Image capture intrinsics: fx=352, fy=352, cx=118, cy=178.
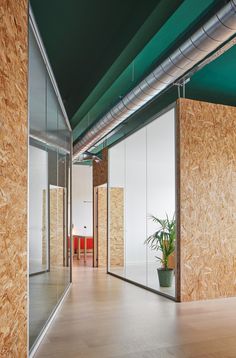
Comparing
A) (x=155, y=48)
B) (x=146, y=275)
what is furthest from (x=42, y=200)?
(x=146, y=275)

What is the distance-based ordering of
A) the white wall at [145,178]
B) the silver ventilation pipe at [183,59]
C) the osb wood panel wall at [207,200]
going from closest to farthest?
the silver ventilation pipe at [183,59] → the osb wood panel wall at [207,200] → the white wall at [145,178]

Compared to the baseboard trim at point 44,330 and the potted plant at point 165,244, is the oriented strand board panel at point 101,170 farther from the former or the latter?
the baseboard trim at point 44,330

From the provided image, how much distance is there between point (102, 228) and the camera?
31.0ft

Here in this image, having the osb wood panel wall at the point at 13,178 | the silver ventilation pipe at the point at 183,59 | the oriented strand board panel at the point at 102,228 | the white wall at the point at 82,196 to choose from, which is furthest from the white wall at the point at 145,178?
the white wall at the point at 82,196

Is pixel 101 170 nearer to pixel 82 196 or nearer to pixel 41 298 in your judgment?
pixel 82 196

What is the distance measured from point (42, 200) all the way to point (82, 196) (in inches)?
354

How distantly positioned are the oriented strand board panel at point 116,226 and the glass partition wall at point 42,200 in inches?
122

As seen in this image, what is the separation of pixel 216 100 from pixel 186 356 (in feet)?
18.3

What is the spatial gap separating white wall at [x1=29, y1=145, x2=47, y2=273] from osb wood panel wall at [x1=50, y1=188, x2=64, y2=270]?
728 mm

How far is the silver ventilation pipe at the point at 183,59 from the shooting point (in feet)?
10.6

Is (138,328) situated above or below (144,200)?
below

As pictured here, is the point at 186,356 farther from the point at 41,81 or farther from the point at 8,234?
the point at 41,81

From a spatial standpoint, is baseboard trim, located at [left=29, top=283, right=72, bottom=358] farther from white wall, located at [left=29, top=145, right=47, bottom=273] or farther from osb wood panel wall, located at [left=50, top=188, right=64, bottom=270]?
white wall, located at [left=29, top=145, right=47, bottom=273]

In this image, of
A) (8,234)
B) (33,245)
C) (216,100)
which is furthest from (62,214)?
(216,100)
